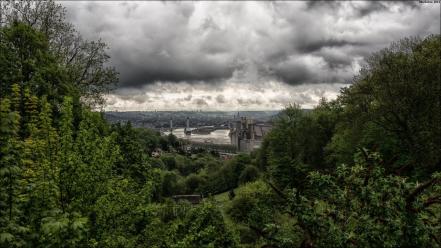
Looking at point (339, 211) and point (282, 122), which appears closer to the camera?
point (339, 211)

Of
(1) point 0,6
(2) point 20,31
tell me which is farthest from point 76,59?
(2) point 20,31

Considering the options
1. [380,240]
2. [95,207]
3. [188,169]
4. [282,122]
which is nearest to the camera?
[380,240]

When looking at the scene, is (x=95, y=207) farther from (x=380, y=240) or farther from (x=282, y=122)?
(x=282, y=122)

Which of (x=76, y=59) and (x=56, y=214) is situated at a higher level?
(x=76, y=59)

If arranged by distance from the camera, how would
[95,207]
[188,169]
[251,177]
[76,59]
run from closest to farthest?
[95,207]
[76,59]
[251,177]
[188,169]

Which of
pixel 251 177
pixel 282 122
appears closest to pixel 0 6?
pixel 282 122

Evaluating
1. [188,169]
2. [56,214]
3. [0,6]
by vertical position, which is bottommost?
[188,169]
